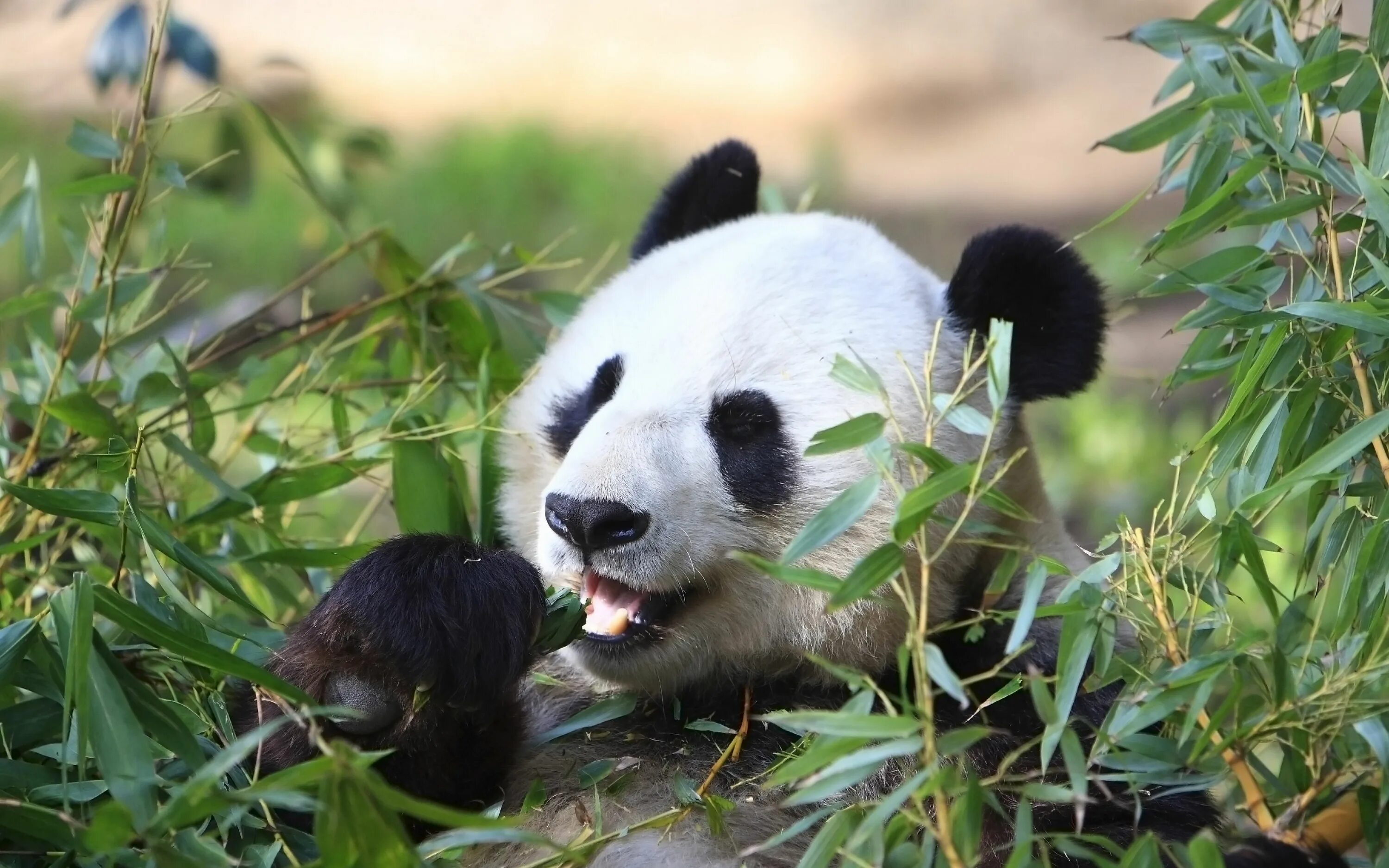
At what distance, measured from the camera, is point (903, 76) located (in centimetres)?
911

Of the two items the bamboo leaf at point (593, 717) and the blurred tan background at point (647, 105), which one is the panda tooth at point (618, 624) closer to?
the bamboo leaf at point (593, 717)

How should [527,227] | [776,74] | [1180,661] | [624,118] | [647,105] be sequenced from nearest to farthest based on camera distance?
[1180,661], [527,227], [624,118], [647,105], [776,74]

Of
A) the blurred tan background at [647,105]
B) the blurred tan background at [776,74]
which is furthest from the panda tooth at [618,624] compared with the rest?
the blurred tan background at [776,74]

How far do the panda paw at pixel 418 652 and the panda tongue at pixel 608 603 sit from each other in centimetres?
17

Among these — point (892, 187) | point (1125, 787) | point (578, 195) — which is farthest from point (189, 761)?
point (892, 187)

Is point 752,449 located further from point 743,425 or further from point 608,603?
point 608,603

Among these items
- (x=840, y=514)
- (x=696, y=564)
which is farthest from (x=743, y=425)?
(x=840, y=514)

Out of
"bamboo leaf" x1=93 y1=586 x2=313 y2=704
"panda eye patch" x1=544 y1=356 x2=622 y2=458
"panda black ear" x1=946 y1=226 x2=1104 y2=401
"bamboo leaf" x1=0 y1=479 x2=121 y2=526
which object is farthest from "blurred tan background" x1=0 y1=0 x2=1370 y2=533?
"bamboo leaf" x1=93 y1=586 x2=313 y2=704

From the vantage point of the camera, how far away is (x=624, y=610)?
2.00 m

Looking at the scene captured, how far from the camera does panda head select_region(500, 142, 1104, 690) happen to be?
190cm

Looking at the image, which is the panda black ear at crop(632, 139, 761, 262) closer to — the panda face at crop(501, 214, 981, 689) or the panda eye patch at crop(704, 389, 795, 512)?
the panda face at crop(501, 214, 981, 689)

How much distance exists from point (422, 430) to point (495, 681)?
0.71 m

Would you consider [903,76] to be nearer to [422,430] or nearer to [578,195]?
[578,195]

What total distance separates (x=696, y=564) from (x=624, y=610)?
146 mm
